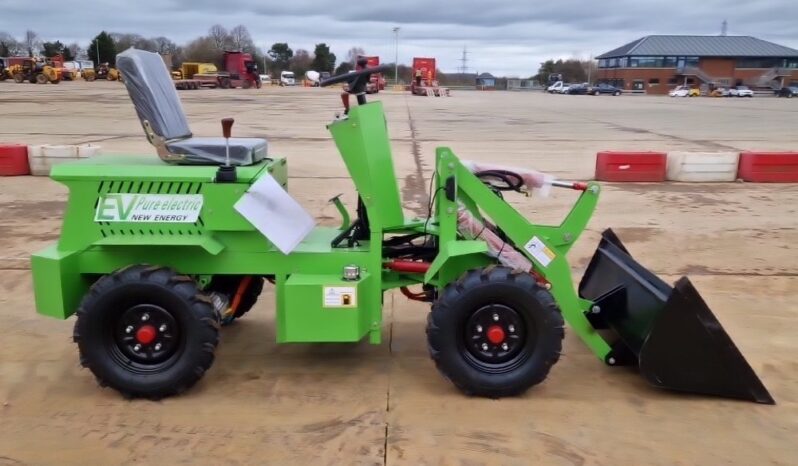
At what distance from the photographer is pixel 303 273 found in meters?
4.14

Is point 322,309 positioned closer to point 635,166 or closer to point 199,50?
point 635,166

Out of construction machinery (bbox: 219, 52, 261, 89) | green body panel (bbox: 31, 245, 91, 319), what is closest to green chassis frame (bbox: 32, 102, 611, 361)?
green body panel (bbox: 31, 245, 91, 319)

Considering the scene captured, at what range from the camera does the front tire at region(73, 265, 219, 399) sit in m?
3.85

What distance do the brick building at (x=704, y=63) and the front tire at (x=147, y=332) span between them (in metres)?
102

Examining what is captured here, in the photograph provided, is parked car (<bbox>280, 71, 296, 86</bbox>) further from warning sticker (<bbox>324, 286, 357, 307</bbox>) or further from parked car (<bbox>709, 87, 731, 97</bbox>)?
warning sticker (<bbox>324, 286, 357, 307</bbox>)

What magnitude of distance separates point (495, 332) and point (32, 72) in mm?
67091

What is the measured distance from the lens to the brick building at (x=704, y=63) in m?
98.0

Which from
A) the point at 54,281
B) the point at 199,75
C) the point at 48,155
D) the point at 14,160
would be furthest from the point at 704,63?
the point at 54,281

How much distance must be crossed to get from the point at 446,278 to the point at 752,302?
3.21 m

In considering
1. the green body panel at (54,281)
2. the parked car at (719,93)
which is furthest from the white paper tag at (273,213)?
the parked car at (719,93)

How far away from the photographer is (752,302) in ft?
19.4

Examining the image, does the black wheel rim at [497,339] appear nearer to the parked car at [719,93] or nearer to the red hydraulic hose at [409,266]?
the red hydraulic hose at [409,266]

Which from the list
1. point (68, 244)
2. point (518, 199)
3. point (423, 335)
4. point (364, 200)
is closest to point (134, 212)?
point (68, 244)

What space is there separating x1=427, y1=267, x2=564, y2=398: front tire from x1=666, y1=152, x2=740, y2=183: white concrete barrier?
9285 millimetres
